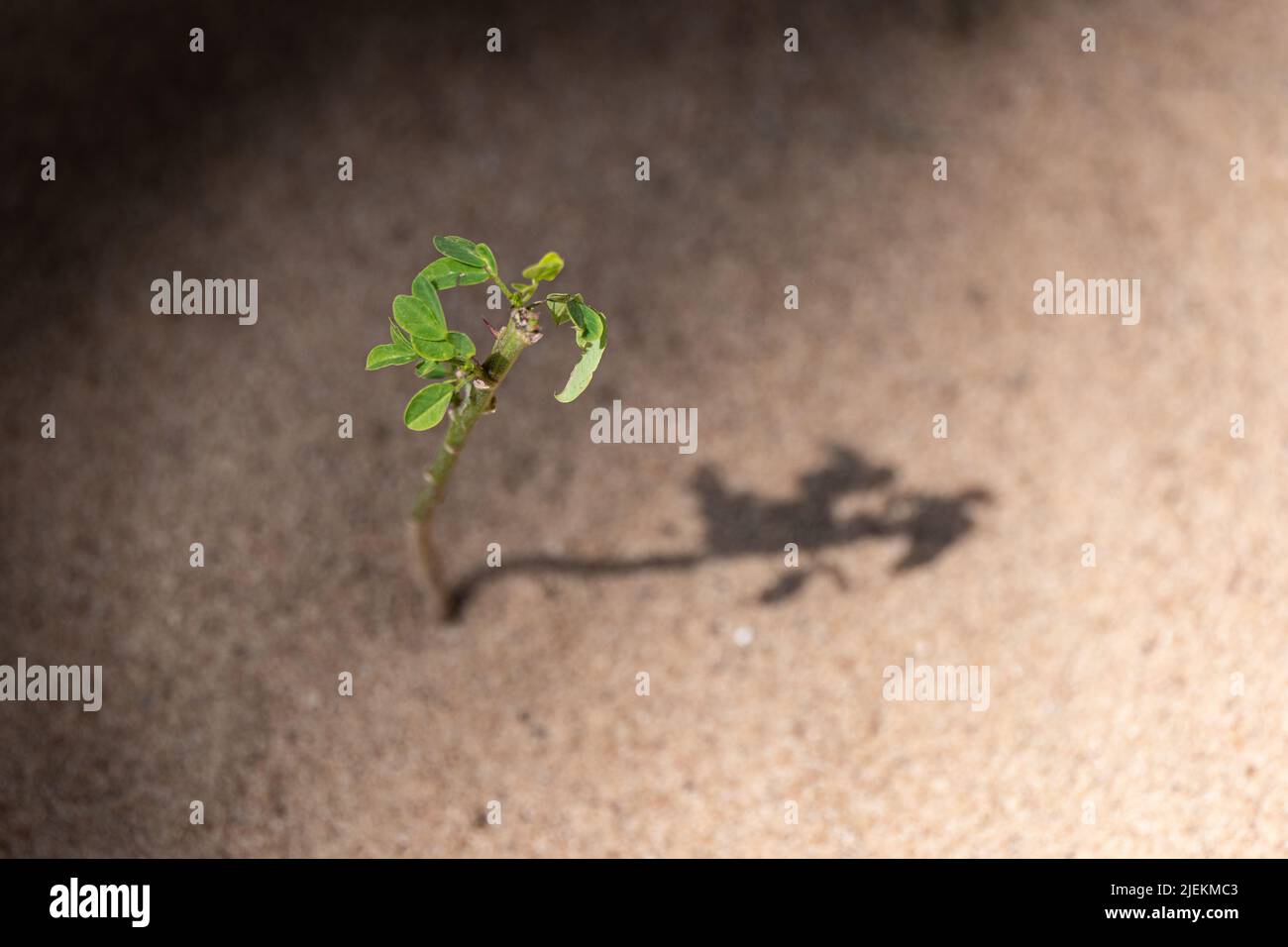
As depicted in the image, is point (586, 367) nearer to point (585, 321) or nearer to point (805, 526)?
point (585, 321)

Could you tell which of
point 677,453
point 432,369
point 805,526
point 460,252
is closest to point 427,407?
point 432,369

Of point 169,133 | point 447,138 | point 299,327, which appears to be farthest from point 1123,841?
point 169,133

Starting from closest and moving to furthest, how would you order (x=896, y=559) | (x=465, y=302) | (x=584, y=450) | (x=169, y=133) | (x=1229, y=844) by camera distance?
(x=1229, y=844) → (x=896, y=559) → (x=584, y=450) → (x=465, y=302) → (x=169, y=133)

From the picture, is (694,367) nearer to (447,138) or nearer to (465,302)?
(465,302)

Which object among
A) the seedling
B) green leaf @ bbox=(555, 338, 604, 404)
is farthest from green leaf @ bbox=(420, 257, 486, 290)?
green leaf @ bbox=(555, 338, 604, 404)

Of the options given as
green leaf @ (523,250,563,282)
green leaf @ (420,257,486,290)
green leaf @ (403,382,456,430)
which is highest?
green leaf @ (420,257,486,290)

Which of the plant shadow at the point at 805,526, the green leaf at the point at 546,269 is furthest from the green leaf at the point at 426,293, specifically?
the plant shadow at the point at 805,526

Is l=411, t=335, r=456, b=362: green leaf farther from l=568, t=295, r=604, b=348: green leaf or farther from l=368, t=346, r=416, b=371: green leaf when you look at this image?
l=568, t=295, r=604, b=348: green leaf
